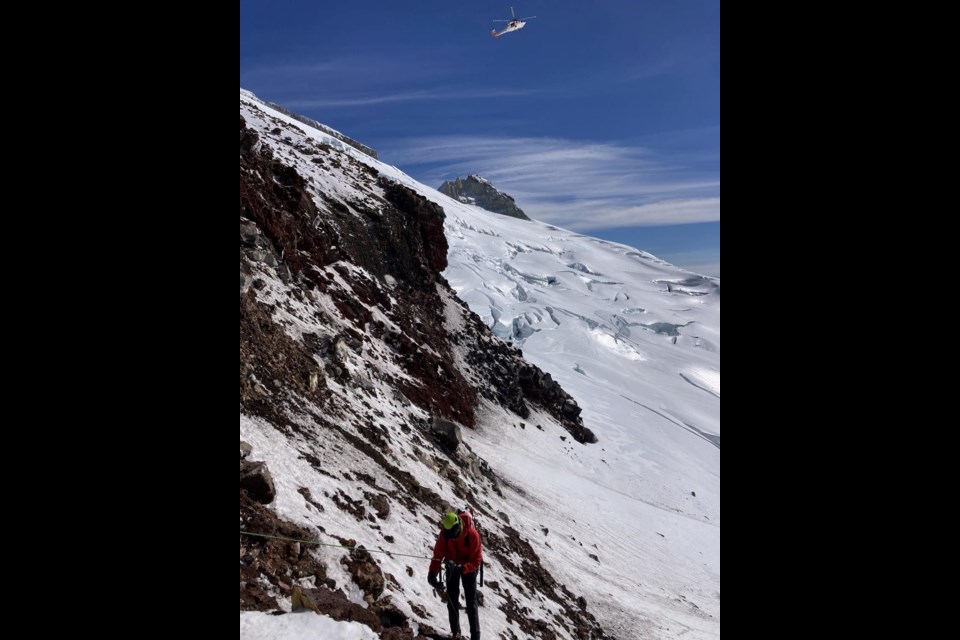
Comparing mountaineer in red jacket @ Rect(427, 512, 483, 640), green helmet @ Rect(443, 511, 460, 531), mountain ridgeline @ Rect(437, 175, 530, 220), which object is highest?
mountain ridgeline @ Rect(437, 175, 530, 220)

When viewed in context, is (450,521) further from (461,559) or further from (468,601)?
(468,601)

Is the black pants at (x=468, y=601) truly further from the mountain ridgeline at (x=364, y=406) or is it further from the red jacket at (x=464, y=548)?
the mountain ridgeline at (x=364, y=406)

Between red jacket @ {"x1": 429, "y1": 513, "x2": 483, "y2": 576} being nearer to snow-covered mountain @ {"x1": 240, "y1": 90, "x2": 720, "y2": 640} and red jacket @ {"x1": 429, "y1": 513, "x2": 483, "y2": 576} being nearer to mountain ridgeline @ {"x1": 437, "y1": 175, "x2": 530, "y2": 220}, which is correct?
snow-covered mountain @ {"x1": 240, "y1": 90, "x2": 720, "y2": 640}

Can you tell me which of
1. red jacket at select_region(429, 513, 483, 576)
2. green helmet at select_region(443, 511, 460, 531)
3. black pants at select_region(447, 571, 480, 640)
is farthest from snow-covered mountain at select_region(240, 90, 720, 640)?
green helmet at select_region(443, 511, 460, 531)

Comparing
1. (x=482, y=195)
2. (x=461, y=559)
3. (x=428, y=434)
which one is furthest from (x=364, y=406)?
(x=482, y=195)
